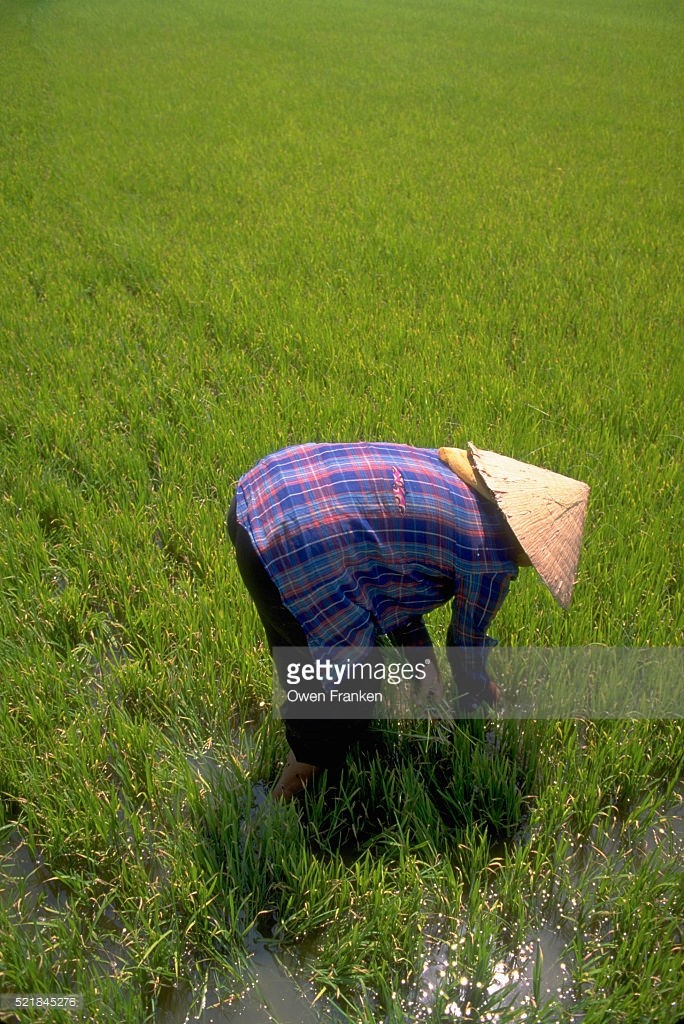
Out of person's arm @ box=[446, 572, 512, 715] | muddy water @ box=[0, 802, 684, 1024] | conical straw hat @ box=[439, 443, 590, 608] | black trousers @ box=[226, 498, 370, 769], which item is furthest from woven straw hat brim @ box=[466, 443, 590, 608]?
muddy water @ box=[0, 802, 684, 1024]

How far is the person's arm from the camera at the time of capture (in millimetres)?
1325

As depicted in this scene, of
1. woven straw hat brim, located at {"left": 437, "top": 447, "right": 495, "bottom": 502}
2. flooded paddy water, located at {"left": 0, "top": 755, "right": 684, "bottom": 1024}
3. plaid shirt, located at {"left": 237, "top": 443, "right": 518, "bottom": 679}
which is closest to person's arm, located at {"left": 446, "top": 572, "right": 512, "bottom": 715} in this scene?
plaid shirt, located at {"left": 237, "top": 443, "right": 518, "bottom": 679}

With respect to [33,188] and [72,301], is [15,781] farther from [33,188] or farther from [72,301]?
[33,188]

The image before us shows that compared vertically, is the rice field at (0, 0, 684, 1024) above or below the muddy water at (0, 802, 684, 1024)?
above

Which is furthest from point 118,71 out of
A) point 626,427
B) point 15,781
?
point 15,781

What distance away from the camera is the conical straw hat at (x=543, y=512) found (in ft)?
4.02

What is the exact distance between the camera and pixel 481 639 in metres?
1.40

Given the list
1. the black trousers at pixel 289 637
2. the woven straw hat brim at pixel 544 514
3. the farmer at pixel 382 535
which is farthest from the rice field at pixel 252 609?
the woven straw hat brim at pixel 544 514

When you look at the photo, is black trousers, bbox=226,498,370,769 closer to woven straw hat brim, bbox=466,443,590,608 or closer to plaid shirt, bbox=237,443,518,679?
plaid shirt, bbox=237,443,518,679

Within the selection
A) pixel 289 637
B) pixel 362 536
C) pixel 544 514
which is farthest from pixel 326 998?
pixel 544 514

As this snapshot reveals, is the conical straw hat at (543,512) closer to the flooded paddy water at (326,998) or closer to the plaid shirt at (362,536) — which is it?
the plaid shirt at (362,536)

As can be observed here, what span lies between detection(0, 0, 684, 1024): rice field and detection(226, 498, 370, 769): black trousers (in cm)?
14

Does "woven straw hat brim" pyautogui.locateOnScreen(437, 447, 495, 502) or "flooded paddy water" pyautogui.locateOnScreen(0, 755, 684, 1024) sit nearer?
"flooded paddy water" pyautogui.locateOnScreen(0, 755, 684, 1024)

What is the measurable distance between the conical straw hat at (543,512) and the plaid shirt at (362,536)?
0.20 feet
